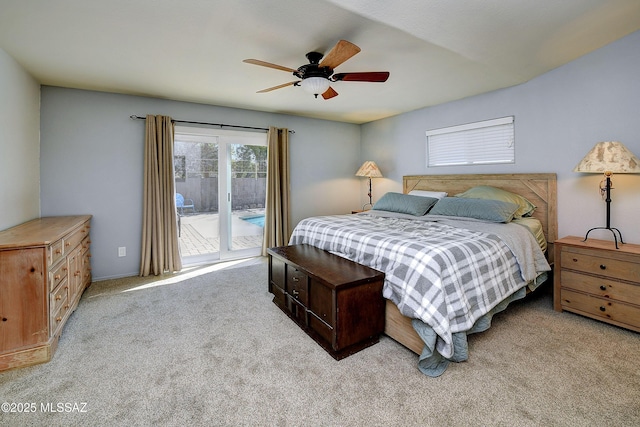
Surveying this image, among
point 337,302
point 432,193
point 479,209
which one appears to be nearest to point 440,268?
point 337,302

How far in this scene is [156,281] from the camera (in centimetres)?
367

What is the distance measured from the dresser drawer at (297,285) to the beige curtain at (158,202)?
2183 mm

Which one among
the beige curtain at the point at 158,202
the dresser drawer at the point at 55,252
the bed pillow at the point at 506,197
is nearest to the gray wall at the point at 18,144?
the dresser drawer at the point at 55,252

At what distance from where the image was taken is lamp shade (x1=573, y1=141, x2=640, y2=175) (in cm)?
243

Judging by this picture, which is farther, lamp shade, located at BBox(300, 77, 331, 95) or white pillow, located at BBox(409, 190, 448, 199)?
white pillow, located at BBox(409, 190, 448, 199)

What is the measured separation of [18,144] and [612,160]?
5.31 m

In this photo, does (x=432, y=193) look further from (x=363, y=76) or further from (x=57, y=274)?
(x=57, y=274)

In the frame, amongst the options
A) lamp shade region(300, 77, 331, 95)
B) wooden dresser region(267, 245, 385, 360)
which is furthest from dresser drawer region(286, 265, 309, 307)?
lamp shade region(300, 77, 331, 95)

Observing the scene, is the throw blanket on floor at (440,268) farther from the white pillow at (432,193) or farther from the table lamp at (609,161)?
the white pillow at (432,193)

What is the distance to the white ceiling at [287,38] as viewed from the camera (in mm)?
2008

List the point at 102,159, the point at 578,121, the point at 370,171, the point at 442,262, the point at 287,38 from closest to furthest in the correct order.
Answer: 1. the point at 442,262
2. the point at 287,38
3. the point at 578,121
4. the point at 102,159
5. the point at 370,171

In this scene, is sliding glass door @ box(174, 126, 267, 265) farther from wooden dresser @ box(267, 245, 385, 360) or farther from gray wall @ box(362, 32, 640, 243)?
gray wall @ box(362, 32, 640, 243)

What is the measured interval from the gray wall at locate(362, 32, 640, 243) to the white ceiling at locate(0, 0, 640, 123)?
18 centimetres

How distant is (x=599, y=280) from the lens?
2.49 meters
